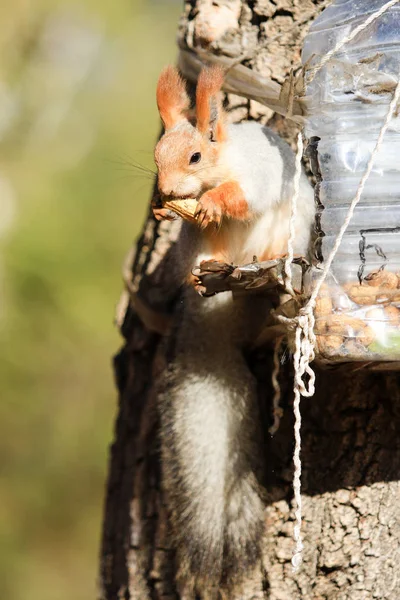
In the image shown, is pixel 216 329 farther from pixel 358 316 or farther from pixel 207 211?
pixel 358 316

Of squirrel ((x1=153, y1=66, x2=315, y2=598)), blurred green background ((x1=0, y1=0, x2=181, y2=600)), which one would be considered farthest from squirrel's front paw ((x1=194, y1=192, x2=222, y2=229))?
blurred green background ((x1=0, y1=0, x2=181, y2=600))

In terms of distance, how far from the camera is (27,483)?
3.83m

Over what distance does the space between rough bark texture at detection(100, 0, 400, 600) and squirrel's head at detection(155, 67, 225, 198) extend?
0.28 meters

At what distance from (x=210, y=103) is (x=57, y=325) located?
2363mm

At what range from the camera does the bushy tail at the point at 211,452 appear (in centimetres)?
162

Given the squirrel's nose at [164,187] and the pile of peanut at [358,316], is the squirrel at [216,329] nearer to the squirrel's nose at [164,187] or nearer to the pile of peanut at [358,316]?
the squirrel's nose at [164,187]

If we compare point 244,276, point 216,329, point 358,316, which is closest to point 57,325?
point 216,329

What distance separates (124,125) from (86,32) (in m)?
0.71

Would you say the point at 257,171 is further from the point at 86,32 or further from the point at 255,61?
the point at 86,32

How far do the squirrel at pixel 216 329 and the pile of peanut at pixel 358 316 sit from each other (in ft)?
0.72

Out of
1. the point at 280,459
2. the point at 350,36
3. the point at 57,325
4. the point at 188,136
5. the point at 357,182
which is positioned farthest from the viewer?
the point at 57,325

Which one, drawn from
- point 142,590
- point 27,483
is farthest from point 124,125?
Answer: point 142,590

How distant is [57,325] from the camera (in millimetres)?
3744

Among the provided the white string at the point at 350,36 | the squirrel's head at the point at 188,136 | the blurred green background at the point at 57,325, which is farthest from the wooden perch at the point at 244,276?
the blurred green background at the point at 57,325
